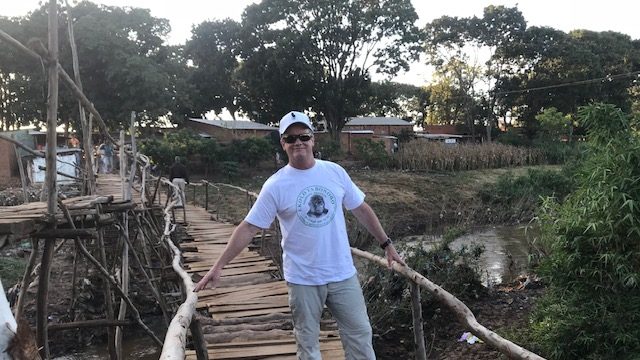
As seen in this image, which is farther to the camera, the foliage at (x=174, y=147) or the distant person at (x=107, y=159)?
the foliage at (x=174, y=147)

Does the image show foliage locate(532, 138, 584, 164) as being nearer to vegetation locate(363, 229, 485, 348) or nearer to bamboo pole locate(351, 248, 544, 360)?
vegetation locate(363, 229, 485, 348)

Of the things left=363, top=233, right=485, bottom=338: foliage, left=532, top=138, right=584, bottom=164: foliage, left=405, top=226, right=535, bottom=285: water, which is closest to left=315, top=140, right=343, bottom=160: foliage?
left=405, top=226, right=535, bottom=285: water

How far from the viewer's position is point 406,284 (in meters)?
6.47

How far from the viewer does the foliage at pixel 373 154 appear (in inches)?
915

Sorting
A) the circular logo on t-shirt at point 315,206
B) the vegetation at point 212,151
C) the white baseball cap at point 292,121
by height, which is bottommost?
the circular logo on t-shirt at point 315,206

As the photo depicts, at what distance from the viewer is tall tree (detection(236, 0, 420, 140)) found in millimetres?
24156

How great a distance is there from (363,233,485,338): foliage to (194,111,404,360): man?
346 cm

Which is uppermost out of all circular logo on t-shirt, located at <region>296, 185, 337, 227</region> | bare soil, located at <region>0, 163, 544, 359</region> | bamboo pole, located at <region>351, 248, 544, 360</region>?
circular logo on t-shirt, located at <region>296, 185, 337, 227</region>

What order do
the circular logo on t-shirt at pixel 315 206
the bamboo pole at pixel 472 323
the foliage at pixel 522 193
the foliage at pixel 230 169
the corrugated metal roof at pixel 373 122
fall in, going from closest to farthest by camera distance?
the bamboo pole at pixel 472 323, the circular logo on t-shirt at pixel 315 206, the foliage at pixel 522 193, the foliage at pixel 230 169, the corrugated metal roof at pixel 373 122

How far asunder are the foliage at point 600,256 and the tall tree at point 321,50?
2034 cm

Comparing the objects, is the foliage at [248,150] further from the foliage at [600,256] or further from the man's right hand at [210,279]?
the man's right hand at [210,279]

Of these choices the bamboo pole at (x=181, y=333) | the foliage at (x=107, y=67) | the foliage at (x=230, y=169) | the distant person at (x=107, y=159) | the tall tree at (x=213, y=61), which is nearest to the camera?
the bamboo pole at (x=181, y=333)

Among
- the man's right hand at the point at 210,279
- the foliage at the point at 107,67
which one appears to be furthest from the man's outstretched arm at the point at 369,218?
the foliage at the point at 107,67

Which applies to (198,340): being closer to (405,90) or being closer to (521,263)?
(521,263)
